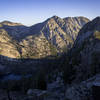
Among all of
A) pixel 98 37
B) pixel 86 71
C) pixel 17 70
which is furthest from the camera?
pixel 17 70

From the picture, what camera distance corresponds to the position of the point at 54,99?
84.5ft

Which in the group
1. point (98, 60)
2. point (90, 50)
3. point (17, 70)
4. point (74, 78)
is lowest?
point (17, 70)

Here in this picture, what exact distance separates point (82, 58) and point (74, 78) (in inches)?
459

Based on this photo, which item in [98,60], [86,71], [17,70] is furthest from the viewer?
[17,70]

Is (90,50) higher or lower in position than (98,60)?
higher

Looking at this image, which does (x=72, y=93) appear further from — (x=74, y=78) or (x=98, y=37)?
(x=98, y=37)

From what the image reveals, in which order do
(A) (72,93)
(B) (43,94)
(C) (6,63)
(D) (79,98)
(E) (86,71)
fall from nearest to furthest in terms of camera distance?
1. (D) (79,98)
2. (A) (72,93)
3. (B) (43,94)
4. (E) (86,71)
5. (C) (6,63)

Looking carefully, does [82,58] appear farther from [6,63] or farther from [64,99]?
[6,63]

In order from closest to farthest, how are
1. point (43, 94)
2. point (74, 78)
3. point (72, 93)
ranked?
point (72, 93)
point (43, 94)
point (74, 78)

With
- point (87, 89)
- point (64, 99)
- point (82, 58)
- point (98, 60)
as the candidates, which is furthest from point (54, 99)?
point (82, 58)

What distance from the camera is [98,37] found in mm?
68188

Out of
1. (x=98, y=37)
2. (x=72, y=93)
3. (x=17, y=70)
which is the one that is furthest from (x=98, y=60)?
(x=17, y=70)

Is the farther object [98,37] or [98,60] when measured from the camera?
[98,37]

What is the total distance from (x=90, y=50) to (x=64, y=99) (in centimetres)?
4496
